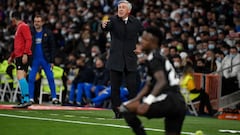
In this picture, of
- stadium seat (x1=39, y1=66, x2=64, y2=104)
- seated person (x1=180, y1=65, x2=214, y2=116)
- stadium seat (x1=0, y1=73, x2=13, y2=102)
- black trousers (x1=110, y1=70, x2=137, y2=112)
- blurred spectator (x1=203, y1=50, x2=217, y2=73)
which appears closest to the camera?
black trousers (x1=110, y1=70, x2=137, y2=112)

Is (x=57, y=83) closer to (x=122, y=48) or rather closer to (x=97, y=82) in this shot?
(x=97, y=82)

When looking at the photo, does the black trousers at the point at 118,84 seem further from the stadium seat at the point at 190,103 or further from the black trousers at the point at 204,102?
the black trousers at the point at 204,102

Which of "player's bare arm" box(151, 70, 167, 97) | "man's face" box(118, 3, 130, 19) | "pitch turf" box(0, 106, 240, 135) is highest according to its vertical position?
"man's face" box(118, 3, 130, 19)

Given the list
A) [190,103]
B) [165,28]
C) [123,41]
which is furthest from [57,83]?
[123,41]

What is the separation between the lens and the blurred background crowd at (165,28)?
2156 cm

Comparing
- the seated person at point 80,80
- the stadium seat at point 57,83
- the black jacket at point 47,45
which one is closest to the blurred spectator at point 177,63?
the seated person at point 80,80

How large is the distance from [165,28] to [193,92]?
15.0 feet

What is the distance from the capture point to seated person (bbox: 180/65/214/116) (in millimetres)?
20203

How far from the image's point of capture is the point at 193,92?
20.5m

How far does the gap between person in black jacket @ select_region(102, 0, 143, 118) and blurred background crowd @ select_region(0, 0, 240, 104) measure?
20.5ft

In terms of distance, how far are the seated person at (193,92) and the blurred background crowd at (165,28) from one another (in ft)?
2.51

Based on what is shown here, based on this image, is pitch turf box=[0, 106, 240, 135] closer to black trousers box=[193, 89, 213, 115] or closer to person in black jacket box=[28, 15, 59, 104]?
person in black jacket box=[28, 15, 59, 104]

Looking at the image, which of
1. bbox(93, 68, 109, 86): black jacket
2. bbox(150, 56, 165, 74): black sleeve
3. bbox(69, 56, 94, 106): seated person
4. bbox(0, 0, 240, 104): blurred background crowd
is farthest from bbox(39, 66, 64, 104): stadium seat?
bbox(150, 56, 165, 74): black sleeve

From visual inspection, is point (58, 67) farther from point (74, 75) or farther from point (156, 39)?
point (156, 39)
